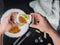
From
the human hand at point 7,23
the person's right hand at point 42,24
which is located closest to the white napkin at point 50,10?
the person's right hand at point 42,24

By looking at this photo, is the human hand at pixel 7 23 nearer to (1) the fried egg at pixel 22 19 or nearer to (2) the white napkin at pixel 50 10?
(1) the fried egg at pixel 22 19

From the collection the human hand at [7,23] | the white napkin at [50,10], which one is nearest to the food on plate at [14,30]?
the human hand at [7,23]

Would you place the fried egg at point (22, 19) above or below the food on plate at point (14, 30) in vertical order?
above

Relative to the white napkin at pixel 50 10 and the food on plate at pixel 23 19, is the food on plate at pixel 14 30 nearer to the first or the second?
the food on plate at pixel 23 19

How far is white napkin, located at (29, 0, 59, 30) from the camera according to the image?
807mm

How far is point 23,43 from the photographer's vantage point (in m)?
0.83

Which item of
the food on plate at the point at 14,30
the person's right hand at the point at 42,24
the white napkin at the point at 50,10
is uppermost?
the white napkin at the point at 50,10

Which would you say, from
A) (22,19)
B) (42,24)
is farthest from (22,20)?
(42,24)

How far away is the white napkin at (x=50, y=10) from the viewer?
2.65 feet

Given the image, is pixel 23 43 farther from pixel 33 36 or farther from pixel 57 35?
pixel 57 35

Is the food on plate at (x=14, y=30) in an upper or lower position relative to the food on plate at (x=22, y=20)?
lower

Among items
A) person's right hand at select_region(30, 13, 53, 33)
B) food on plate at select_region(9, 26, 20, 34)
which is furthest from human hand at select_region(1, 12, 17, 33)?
person's right hand at select_region(30, 13, 53, 33)

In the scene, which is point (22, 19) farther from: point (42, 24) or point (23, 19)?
point (42, 24)

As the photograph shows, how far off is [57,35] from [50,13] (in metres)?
0.15
